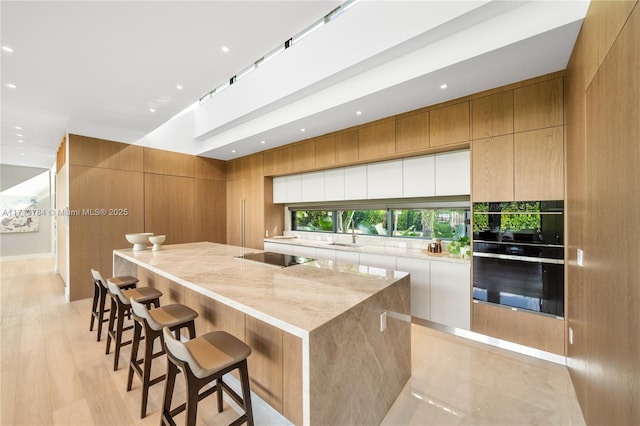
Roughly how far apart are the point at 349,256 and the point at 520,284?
2021 millimetres

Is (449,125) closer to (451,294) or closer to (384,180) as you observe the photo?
(384,180)

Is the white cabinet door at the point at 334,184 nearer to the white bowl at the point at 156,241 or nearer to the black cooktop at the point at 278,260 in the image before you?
the black cooktop at the point at 278,260

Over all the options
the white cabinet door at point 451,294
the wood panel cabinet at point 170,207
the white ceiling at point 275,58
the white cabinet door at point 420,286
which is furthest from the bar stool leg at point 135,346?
the wood panel cabinet at point 170,207

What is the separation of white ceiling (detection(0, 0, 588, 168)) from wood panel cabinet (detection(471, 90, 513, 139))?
0.18m

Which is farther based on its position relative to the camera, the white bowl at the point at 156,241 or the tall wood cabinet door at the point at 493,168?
the white bowl at the point at 156,241

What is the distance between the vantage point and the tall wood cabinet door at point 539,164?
7.91 feet

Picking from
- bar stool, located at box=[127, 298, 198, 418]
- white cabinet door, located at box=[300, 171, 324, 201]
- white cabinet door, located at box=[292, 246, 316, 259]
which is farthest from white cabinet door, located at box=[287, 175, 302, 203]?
bar stool, located at box=[127, 298, 198, 418]

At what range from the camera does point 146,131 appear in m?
4.68

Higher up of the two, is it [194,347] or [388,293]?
[388,293]

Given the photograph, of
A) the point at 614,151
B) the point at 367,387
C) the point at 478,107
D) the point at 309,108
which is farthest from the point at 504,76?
the point at 367,387

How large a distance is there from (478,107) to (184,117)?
525 centimetres

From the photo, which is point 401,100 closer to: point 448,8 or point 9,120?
point 448,8

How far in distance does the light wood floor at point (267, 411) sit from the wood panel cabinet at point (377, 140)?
2.33 metres

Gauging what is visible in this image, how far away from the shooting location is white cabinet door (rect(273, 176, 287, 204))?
212 inches
